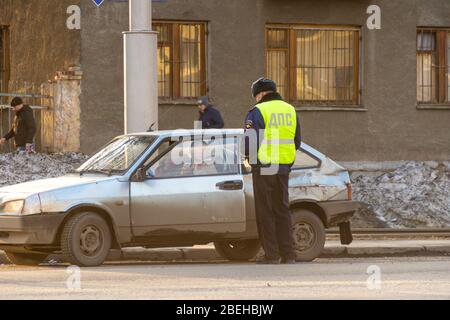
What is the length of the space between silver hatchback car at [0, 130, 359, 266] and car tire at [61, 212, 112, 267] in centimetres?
1

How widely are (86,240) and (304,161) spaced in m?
2.80

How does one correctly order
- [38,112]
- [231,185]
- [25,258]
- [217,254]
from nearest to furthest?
[231,185], [25,258], [217,254], [38,112]

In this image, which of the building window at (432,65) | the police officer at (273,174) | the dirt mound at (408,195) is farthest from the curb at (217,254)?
the building window at (432,65)

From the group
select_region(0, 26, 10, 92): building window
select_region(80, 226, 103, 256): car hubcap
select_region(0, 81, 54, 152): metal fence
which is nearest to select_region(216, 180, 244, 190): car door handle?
select_region(80, 226, 103, 256): car hubcap

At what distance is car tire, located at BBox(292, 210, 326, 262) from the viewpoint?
14898 mm

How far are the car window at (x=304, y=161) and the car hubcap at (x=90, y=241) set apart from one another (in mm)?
2516

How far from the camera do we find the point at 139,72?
17453 mm

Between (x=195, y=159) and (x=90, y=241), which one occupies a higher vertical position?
(x=195, y=159)

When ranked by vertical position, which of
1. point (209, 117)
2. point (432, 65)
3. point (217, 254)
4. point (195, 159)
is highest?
point (432, 65)

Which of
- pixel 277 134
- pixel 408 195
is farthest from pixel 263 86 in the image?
pixel 408 195

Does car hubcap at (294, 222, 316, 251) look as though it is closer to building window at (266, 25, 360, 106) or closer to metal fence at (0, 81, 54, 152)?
metal fence at (0, 81, 54, 152)

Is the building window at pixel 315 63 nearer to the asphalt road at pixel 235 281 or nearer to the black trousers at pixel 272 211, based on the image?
the asphalt road at pixel 235 281

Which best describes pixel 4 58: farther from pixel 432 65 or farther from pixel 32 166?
pixel 432 65
